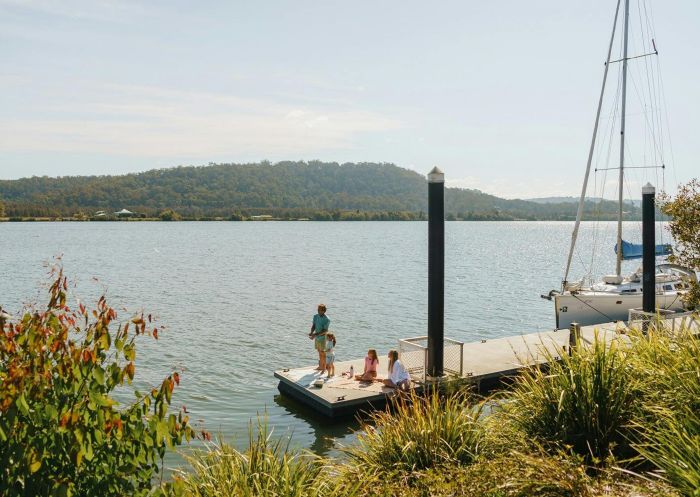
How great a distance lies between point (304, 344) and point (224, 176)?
541ft

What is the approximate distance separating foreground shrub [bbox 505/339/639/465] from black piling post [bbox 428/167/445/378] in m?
5.47

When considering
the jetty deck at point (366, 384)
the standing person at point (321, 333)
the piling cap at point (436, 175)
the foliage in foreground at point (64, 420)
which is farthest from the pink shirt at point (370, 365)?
the foliage in foreground at point (64, 420)

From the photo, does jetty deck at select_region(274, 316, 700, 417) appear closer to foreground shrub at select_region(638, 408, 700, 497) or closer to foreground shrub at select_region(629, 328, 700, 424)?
foreground shrub at select_region(629, 328, 700, 424)

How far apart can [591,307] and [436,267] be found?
571 inches

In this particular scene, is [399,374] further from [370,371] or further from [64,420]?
[64,420]

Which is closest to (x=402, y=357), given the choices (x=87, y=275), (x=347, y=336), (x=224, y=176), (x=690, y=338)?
(x=690, y=338)

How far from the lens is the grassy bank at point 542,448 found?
16.4 ft

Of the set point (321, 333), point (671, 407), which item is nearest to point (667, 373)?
point (671, 407)

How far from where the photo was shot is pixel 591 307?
24297 millimetres

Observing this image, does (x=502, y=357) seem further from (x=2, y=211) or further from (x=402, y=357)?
(x=2, y=211)

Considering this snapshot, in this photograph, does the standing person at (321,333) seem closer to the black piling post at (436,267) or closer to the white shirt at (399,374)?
the white shirt at (399,374)

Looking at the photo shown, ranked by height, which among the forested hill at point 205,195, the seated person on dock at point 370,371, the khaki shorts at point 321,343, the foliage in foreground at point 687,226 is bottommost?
the seated person on dock at point 370,371

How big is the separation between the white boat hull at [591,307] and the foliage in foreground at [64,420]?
72.7ft

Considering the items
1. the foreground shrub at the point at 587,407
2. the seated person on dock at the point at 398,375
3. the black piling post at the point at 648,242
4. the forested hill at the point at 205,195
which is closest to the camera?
the foreground shrub at the point at 587,407
